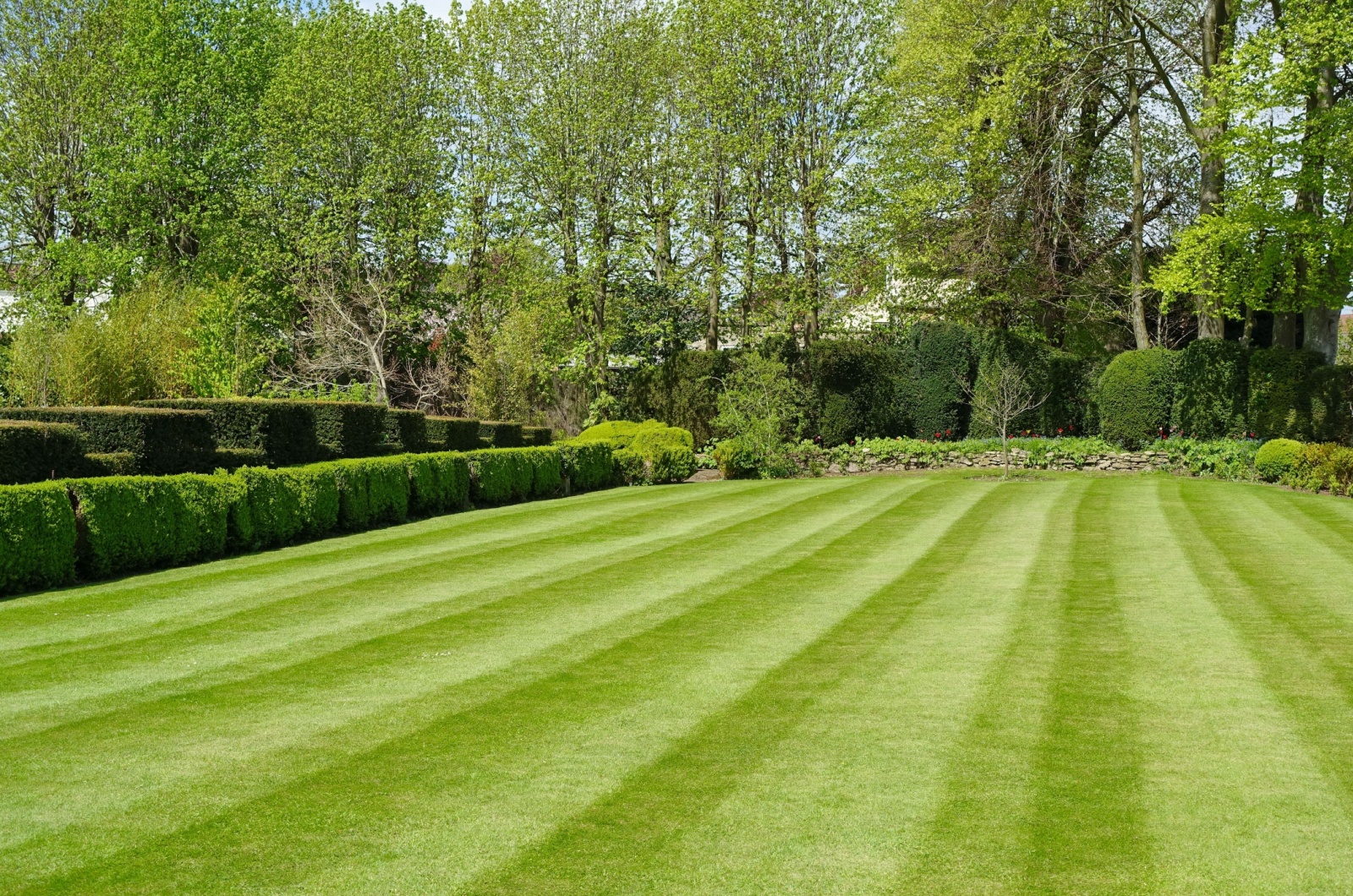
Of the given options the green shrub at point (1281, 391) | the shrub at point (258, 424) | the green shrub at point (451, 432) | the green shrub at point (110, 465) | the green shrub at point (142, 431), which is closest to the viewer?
the green shrub at point (110, 465)

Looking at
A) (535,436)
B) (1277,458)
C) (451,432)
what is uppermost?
(451,432)

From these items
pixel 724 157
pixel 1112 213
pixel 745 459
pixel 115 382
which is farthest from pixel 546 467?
pixel 1112 213

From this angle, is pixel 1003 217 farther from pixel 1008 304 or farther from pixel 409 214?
pixel 409 214

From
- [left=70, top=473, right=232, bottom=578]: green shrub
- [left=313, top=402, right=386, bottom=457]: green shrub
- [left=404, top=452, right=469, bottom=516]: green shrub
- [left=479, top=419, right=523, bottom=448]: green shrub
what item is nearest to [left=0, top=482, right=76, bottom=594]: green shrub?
[left=70, top=473, right=232, bottom=578]: green shrub

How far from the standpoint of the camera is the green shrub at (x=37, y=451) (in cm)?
1212

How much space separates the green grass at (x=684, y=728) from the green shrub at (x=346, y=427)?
22.6 ft

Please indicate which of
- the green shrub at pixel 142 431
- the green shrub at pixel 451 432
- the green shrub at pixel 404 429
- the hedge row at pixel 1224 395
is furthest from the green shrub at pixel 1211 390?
the green shrub at pixel 142 431

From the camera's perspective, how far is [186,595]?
10.1m

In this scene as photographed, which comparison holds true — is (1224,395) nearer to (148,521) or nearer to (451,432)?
(451,432)

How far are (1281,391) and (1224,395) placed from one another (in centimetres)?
108

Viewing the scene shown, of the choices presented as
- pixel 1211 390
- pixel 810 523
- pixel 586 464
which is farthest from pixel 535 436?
pixel 1211 390

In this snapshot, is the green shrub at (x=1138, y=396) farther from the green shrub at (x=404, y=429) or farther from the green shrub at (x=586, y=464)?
the green shrub at (x=404, y=429)

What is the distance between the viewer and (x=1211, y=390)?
23.9 m

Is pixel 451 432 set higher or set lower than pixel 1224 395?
lower
